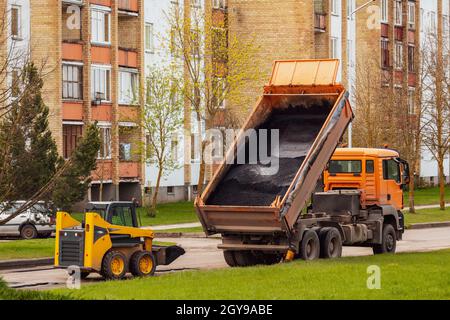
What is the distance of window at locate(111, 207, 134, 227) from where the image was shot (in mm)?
26594

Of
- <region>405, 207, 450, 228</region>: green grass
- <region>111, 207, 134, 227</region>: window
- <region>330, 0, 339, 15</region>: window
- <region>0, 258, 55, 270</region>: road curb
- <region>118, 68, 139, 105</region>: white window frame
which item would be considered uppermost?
<region>330, 0, 339, 15</region>: window

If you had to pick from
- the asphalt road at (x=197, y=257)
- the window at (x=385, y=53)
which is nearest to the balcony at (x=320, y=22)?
the window at (x=385, y=53)

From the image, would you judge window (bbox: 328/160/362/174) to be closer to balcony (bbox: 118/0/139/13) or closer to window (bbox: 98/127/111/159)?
window (bbox: 98/127/111/159)

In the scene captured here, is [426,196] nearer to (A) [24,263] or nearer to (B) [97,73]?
(B) [97,73]

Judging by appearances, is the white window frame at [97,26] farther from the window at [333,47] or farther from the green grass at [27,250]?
the green grass at [27,250]

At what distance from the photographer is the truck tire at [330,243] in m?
28.8

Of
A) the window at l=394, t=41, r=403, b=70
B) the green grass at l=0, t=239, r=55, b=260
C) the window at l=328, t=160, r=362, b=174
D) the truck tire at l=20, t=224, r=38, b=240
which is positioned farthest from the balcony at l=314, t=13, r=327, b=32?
the window at l=328, t=160, r=362, b=174

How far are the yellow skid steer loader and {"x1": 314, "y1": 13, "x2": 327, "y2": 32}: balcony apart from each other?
5022cm

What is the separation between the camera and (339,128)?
94.5 feet

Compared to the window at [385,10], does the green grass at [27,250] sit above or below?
below

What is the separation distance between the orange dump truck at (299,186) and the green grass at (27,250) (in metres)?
6.58

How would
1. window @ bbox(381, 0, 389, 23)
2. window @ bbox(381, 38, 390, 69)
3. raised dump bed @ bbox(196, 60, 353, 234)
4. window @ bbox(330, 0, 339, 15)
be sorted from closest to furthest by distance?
raised dump bed @ bbox(196, 60, 353, 234)
window @ bbox(330, 0, 339, 15)
window @ bbox(381, 38, 390, 69)
window @ bbox(381, 0, 389, 23)

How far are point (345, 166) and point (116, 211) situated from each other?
814cm

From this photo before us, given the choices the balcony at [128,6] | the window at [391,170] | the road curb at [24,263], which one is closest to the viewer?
the road curb at [24,263]
